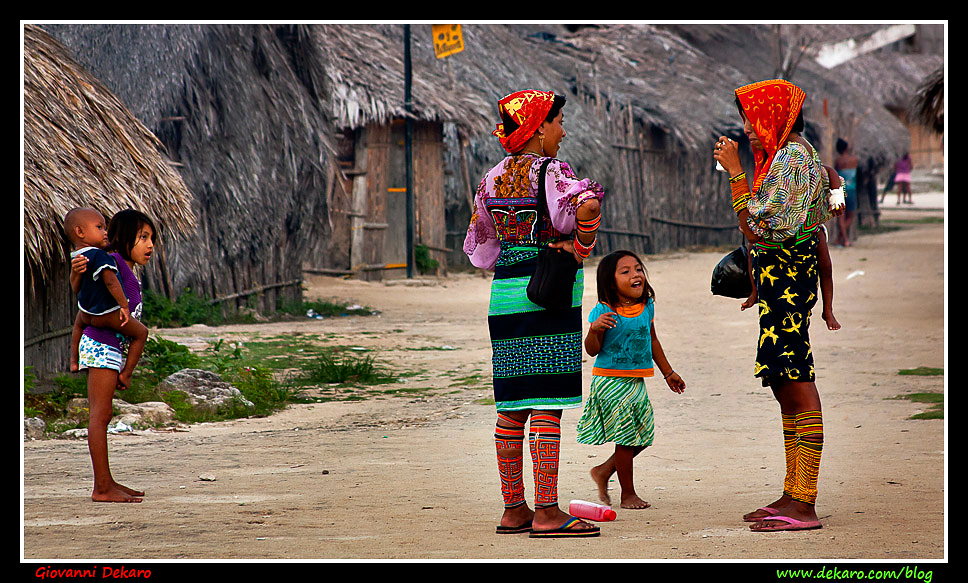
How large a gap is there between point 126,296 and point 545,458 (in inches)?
72.6

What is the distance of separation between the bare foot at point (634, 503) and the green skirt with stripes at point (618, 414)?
0.21 meters

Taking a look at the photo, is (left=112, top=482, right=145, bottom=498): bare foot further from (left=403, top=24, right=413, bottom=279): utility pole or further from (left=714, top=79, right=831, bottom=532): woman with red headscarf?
(left=403, top=24, right=413, bottom=279): utility pole

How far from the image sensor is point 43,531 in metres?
3.92

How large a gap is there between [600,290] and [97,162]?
3.89 m

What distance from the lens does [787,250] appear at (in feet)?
13.1

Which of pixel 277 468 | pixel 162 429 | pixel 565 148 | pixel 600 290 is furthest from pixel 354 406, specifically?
pixel 565 148

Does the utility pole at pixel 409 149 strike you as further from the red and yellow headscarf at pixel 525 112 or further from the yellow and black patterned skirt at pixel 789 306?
the yellow and black patterned skirt at pixel 789 306

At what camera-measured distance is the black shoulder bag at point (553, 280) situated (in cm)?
381

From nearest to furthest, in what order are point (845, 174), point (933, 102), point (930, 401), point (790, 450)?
point (790, 450) → point (930, 401) → point (933, 102) → point (845, 174)

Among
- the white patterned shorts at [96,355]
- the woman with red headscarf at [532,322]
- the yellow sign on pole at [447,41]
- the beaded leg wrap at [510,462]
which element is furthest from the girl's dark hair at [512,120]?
the yellow sign on pole at [447,41]

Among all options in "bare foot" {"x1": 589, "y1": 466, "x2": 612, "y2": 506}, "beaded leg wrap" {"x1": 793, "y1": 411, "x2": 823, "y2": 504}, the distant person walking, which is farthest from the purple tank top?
the distant person walking

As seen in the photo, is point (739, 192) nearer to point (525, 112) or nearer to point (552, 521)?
point (525, 112)

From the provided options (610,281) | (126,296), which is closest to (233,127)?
(126,296)

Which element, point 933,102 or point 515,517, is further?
point 933,102
